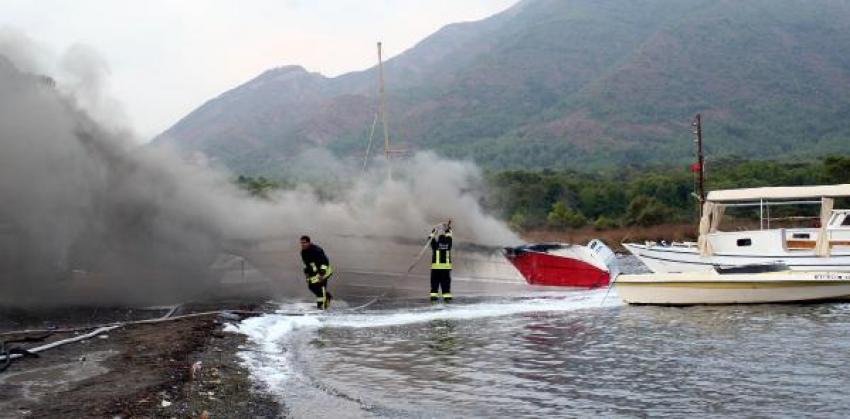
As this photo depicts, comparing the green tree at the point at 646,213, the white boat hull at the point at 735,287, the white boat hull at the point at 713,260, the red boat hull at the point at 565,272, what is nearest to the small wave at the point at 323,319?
the white boat hull at the point at 735,287

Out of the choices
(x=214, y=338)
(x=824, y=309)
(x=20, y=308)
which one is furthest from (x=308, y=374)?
(x=824, y=309)

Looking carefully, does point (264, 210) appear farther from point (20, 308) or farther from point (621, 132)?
point (621, 132)

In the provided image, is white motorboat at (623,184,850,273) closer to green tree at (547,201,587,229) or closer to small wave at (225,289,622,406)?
small wave at (225,289,622,406)

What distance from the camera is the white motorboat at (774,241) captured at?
2920 cm

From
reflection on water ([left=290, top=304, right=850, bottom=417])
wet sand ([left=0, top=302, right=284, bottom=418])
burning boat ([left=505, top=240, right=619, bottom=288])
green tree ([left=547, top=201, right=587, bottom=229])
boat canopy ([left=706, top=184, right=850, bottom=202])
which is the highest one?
green tree ([left=547, top=201, right=587, bottom=229])

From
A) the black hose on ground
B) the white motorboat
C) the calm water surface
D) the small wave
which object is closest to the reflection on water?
the calm water surface

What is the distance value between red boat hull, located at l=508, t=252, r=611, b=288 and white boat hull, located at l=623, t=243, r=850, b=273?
13.1 feet

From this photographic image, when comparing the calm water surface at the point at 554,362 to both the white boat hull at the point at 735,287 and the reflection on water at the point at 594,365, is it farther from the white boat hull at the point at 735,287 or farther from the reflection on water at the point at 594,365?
the white boat hull at the point at 735,287

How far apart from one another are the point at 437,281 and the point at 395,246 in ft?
26.0

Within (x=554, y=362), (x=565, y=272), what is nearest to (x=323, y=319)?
(x=554, y=362)

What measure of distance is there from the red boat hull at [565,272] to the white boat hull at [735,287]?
15.3ft

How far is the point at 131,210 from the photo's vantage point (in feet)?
88.2

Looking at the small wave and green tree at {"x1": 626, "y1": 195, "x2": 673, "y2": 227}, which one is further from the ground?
green tree at {"x1": 626, "y1": 195, "x2": 673, "y2": 227}

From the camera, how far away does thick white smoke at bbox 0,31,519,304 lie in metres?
22.8
